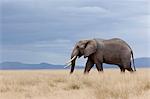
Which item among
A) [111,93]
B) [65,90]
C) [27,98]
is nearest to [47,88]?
[65,90]

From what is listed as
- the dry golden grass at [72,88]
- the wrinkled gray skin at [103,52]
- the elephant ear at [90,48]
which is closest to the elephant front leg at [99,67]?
the wrinkled gray skin at [103,52]

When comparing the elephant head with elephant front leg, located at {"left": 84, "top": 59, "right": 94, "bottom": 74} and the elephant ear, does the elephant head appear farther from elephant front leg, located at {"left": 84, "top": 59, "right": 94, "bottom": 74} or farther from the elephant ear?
elephant front leg, located at {"left": 84, "top": 59, "right": 94, "bottom": 74}

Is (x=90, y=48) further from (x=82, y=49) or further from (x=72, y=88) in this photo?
(x=72, y=88)

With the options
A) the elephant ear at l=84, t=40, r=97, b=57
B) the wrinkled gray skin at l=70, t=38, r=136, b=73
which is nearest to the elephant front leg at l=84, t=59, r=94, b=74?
the wrinkled gray skin at l=70, t=38, r=136, b=73

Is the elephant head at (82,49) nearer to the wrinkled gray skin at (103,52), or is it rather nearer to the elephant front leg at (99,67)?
the wrinkled gray skin at (103,52)

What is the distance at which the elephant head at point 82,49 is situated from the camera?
770 inches

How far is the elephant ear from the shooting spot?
64.4 ft

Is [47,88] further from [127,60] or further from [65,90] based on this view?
[127,60]

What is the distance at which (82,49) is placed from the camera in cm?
1983

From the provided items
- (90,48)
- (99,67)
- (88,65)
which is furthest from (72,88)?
(88,65)

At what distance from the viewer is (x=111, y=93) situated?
10.3 m

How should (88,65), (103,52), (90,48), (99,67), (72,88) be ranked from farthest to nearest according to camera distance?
(103,52), (88,65), (90,48), (99,67), (72,88)

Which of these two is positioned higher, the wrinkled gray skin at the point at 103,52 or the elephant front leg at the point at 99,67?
the wrinkled gray skin at the point at 103,52

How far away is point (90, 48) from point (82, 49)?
0.35 metres
